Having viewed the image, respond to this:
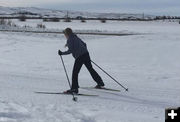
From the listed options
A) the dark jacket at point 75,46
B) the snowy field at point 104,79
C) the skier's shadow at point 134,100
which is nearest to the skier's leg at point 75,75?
the dark jacket at point 75,46

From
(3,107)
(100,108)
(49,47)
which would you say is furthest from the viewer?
(49,47)

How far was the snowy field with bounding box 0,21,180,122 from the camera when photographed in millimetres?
8242

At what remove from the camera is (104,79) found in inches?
561

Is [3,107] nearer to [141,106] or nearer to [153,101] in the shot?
[141,106]

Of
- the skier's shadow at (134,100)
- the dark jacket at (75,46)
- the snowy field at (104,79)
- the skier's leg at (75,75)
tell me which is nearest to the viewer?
the snowy field at (104,79)

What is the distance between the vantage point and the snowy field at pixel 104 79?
27.0 ft

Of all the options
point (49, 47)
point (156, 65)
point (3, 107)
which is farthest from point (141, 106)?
point (49, 47)

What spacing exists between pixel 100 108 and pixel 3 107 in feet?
6.36

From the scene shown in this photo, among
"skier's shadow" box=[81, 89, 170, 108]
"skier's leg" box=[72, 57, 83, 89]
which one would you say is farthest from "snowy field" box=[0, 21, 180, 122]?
"skier's leg" box=[72, 57, 83, 89]

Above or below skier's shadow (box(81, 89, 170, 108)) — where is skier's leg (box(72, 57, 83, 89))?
above

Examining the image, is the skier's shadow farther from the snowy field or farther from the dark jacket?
the dark jacket

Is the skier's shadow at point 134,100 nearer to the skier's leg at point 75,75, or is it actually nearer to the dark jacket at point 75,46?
the skier's leg at point 75,75

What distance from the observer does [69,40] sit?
34.9ft

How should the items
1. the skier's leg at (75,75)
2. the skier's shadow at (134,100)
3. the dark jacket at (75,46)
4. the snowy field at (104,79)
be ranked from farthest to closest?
the skier's leg at (75,75), the dark jacket at (75,46), the skier's shadow at (134,100), the snowy field at (104,79)
